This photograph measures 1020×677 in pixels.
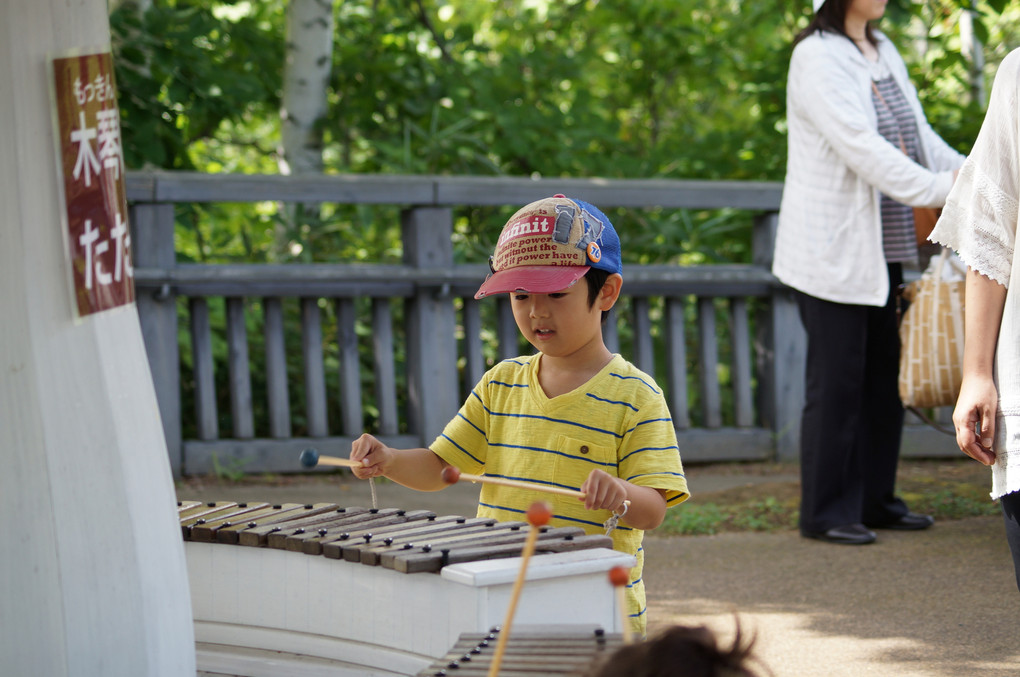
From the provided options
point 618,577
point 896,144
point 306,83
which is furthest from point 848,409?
point 306,83

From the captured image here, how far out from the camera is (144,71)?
21.8ft

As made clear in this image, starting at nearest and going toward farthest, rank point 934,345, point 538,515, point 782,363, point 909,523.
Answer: point 538,515 < point 934,345 < point 909,523 < point 782,363

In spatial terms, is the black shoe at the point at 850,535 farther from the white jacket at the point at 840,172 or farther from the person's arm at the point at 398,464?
the person's arm at the point at 398,464

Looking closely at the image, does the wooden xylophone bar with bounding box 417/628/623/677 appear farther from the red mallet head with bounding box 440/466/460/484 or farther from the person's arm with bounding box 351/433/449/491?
the person's arm with bounding box 351/433/449/491

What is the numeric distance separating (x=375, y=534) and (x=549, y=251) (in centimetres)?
75

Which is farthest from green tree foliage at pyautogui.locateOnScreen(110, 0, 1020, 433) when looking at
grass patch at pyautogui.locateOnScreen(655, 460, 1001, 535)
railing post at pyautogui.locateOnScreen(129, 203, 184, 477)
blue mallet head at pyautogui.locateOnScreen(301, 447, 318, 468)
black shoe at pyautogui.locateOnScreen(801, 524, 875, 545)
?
blue mallet head at pyautogui.locateOnScreen(301, 447, 318, 468)

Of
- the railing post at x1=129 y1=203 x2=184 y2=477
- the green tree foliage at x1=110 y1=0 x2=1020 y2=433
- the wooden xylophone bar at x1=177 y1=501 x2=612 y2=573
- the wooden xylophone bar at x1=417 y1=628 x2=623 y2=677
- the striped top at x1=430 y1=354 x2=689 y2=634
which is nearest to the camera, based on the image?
the wooden xylophone bar at x1=417 y1=628 x2=623 y2=677

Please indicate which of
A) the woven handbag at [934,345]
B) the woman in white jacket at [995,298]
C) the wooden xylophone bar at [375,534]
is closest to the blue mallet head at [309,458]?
the wooden xylophone bar at [375,534]

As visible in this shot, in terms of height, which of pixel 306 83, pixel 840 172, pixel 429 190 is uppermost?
pixel 306 83

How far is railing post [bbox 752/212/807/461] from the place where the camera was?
6465 mm

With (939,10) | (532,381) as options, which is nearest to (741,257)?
(939,10)

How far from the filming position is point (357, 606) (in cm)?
235

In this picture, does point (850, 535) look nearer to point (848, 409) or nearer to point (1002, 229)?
point (848, 409)

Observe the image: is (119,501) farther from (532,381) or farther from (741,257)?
(741,257)
